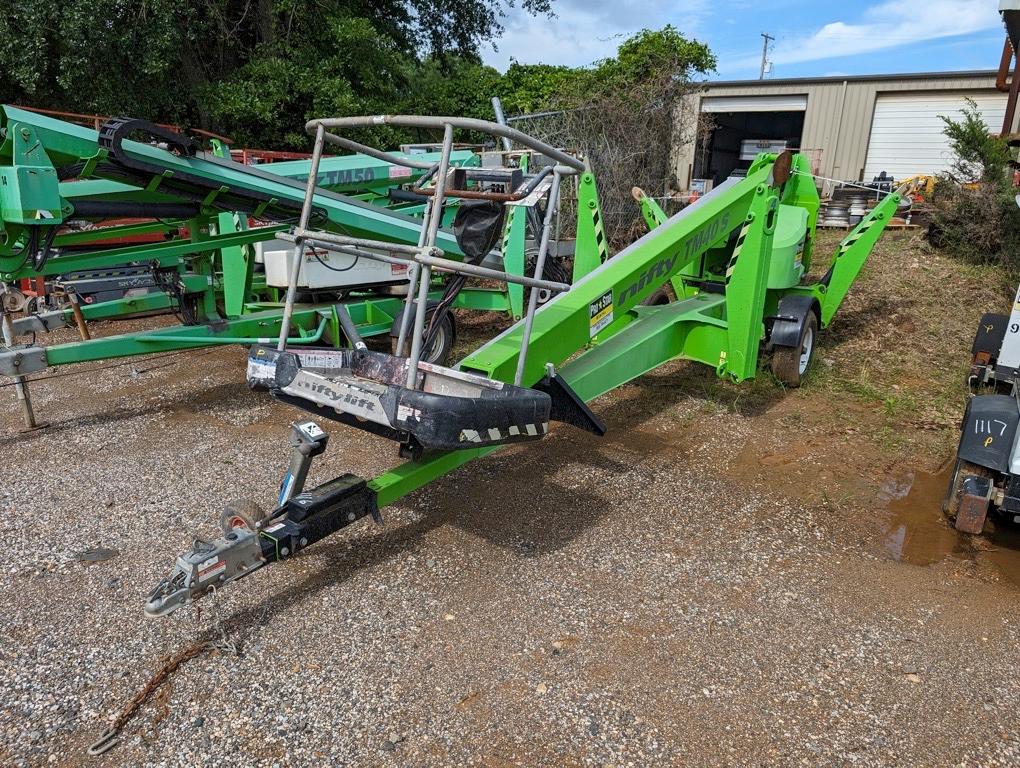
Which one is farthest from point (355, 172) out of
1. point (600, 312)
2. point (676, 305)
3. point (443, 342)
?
point (600, 312)

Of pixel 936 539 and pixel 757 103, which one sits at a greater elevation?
pixel 757 103

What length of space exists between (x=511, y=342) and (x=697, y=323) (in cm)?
198

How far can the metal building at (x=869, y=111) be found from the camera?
58.6 ft

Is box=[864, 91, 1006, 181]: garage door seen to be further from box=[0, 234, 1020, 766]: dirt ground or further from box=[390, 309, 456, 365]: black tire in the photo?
box=[390, 309, 456, 365]: black tire

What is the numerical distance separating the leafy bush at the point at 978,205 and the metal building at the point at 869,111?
7611 millimetres

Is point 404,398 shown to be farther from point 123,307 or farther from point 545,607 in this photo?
point 123,307

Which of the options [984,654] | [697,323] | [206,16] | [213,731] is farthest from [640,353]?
[206,16]

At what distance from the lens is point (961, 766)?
242 cm

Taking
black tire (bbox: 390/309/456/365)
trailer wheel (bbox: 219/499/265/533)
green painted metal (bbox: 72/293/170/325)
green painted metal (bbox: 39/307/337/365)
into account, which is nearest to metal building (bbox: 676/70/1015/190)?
black tire (bbox: 390/309/456/365)

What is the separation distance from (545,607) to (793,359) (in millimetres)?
3577

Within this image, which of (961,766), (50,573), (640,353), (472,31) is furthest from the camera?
(472,31)

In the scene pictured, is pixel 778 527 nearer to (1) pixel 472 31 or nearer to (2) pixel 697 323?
Answer: (2) pixel 697 323

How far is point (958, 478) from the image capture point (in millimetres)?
3766

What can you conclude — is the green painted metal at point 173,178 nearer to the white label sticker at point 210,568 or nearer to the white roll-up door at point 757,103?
the white label sticker at point 210,568
